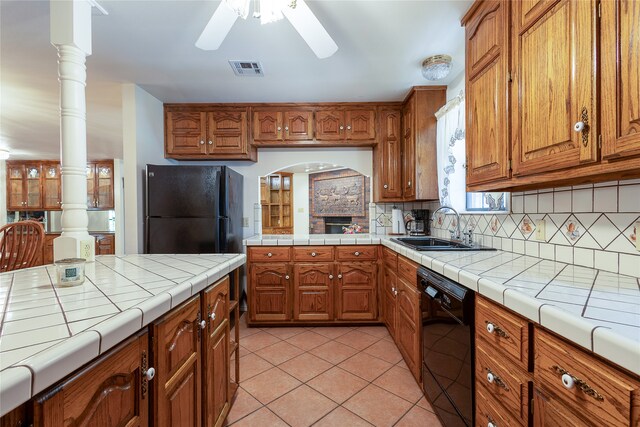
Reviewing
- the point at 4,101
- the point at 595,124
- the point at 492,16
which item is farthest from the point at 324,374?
the point at 4,101

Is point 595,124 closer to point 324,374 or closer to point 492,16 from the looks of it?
point 492,16

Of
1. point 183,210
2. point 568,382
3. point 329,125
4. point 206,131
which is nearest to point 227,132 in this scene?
point 206,131

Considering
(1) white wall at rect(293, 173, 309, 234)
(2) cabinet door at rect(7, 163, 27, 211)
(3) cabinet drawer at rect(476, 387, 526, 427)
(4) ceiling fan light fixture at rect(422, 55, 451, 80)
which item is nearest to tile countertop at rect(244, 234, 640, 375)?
(3) cabinet drawer at rect(476, 387, 526, 427)

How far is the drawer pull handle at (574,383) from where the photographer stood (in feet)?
2.06

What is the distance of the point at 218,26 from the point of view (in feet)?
4.86

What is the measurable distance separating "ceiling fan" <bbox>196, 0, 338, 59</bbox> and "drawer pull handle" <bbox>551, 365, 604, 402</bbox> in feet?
5.46

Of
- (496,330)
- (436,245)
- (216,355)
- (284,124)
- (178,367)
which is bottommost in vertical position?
(216,355)

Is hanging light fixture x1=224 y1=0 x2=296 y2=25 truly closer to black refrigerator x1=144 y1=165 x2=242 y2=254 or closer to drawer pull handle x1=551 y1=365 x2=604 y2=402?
black refrigerator x1=144 y1=165 x2=242 y2=254

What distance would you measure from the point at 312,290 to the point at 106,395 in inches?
84.9

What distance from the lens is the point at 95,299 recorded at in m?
0.80

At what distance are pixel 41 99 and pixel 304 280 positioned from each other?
3302 mm

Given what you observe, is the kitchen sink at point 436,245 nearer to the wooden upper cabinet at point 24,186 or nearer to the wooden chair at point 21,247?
the wooden chair at point 21,247

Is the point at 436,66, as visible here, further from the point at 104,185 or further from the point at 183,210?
the point at 104,185

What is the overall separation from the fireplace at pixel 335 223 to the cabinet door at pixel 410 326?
4894 millimetres
